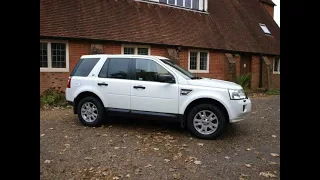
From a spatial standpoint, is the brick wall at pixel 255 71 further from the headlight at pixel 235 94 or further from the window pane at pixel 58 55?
the headlight at pixel 235 94

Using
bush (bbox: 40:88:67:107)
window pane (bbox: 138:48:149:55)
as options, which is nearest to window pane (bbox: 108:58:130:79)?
bush (bbox: 40:88:67:107)

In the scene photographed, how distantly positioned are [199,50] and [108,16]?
21.4 feet

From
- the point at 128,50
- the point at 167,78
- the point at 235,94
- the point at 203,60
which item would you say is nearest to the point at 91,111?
the point at 167,78

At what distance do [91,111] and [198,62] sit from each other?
12448 mm

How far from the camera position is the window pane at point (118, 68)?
6.97 m

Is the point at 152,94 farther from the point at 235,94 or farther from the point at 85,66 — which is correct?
the point at 85,66

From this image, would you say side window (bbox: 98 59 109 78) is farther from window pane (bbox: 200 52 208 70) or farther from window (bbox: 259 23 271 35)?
window (bbox: 259 23 271 35)

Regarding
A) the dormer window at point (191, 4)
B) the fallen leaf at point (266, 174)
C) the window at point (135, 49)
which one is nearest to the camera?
the fallen leaf at point (266, 174)

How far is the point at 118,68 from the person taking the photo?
7.09 metres

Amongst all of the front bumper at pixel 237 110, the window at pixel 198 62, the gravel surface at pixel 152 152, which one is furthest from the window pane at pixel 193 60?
the front bumper at pixel 237 110
